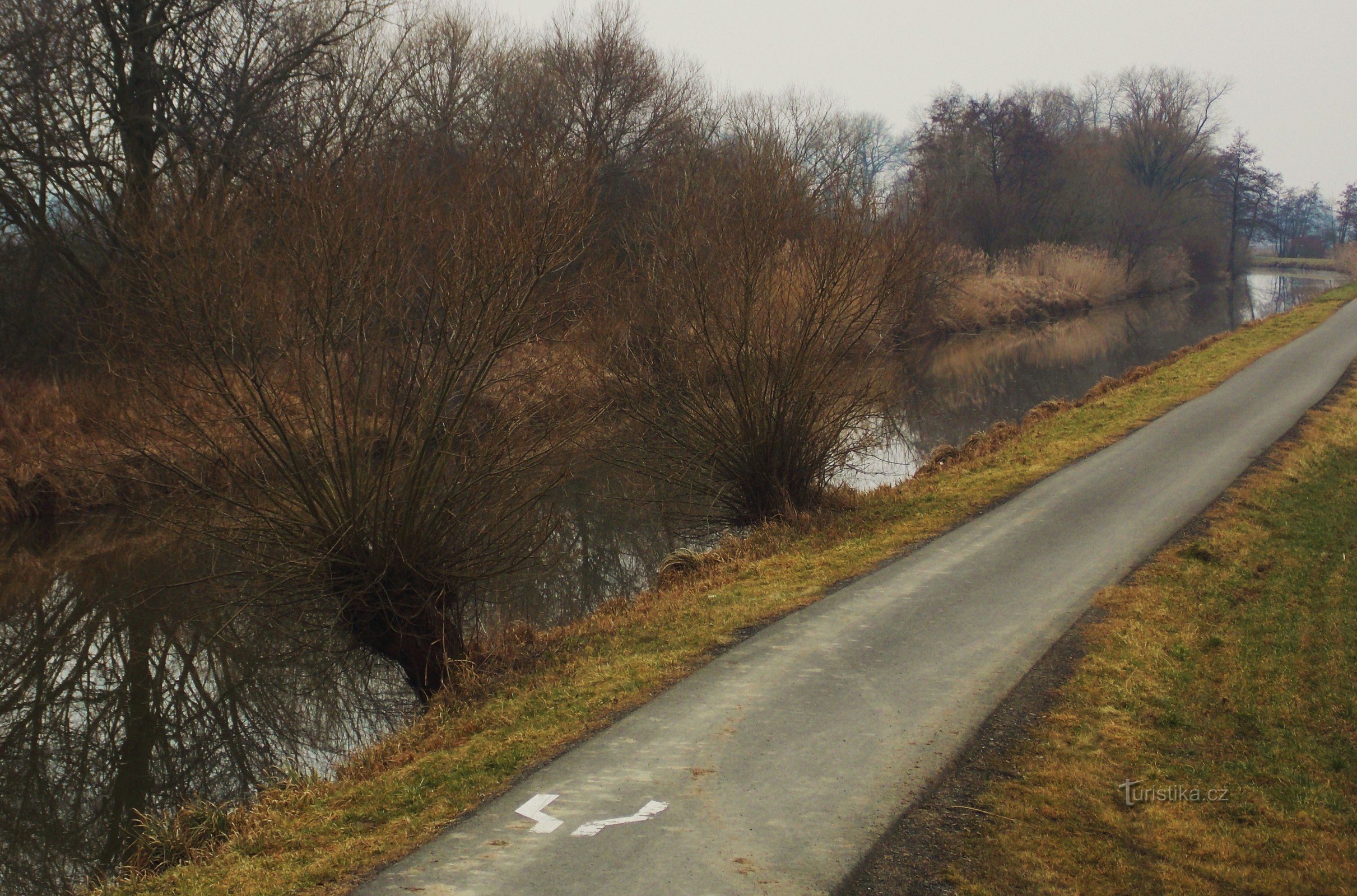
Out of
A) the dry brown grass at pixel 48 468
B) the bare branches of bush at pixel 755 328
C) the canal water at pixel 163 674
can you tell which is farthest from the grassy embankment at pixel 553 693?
the dry brown grass at pixel 48 468

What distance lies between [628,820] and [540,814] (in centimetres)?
48

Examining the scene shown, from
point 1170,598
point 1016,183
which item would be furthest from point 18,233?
point 1016,183

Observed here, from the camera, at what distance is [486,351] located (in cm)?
949

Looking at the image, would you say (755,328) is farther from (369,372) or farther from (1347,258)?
(1347,258)

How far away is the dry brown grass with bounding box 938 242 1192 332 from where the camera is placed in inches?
1610

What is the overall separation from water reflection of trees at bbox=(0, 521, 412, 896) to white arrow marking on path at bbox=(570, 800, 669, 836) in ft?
14.0

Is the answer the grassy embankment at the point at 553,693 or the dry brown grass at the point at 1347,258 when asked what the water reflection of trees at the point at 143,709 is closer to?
the grassy embankment at the point at 553,693

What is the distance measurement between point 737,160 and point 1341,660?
9.02m

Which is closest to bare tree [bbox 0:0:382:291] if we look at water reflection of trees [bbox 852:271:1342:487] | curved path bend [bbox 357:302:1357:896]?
water reflection of trees [bbox 852:271:1342:487]

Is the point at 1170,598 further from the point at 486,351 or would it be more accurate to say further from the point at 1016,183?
the point at 1016,183

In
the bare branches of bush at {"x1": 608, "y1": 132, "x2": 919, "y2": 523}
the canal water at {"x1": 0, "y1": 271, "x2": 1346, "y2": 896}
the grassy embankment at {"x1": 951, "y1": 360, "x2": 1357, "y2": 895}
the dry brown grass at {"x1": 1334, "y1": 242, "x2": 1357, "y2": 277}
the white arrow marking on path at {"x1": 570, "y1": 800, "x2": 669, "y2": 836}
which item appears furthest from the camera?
the dry brown grass at {"x1": 1334, "y1": 242, "x2": 1357, "y2": 277}

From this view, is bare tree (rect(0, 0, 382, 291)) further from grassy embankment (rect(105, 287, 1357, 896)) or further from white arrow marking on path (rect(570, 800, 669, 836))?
white arrow marking on path (rect(570, 800, 669, 836))

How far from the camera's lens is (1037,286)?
153 ft

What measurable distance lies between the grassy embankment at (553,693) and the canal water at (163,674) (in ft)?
4.82
